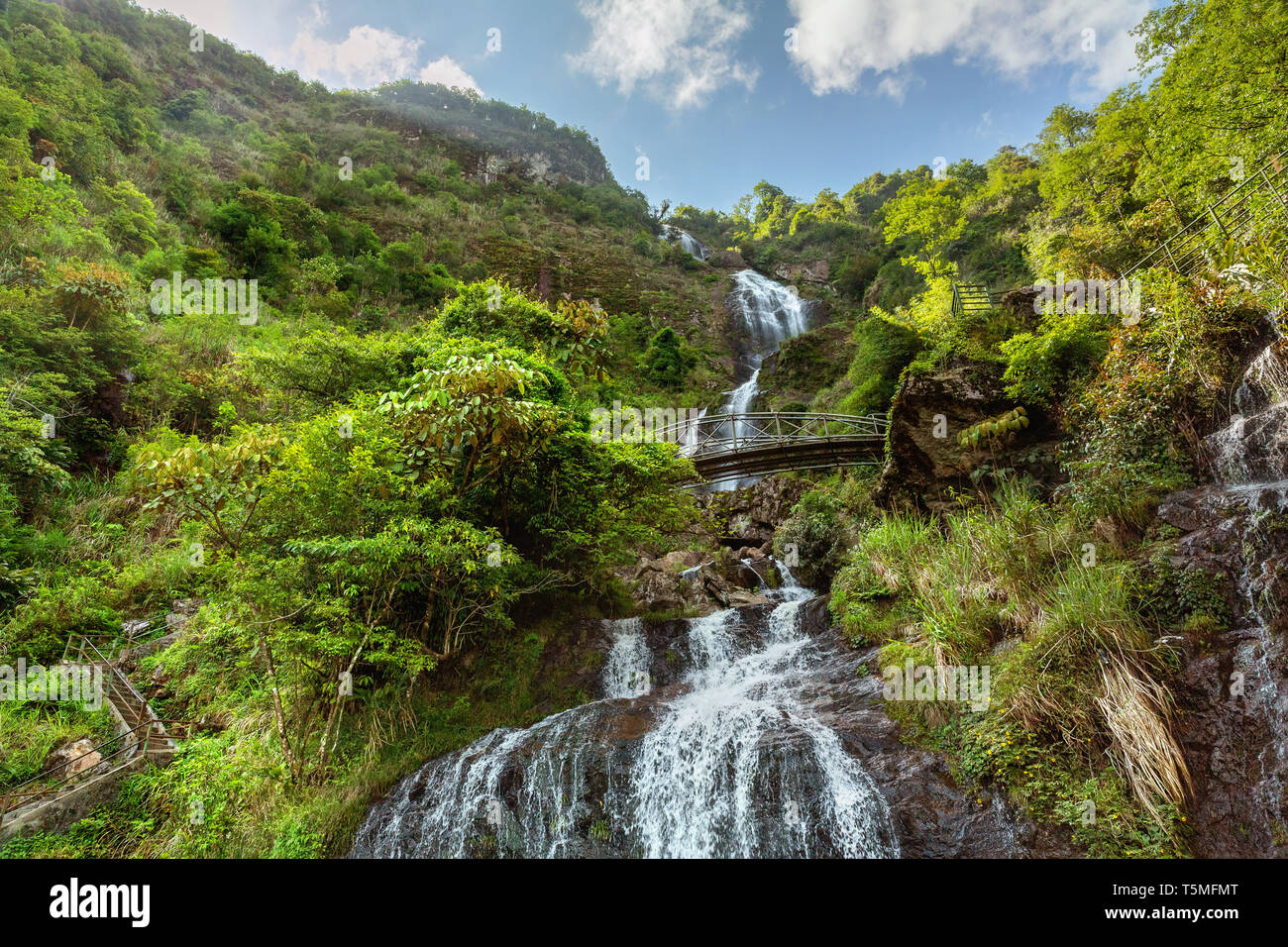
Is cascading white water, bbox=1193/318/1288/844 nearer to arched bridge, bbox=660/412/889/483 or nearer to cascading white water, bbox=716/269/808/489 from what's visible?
arched bridge, bbox=660/412/889/483

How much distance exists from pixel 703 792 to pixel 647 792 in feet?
2.02

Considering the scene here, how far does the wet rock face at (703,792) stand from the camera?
4.47m

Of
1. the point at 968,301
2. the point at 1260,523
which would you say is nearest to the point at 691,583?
the point at 1260,523

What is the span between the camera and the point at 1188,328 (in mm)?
6090

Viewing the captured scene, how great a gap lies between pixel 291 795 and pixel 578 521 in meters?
4.96

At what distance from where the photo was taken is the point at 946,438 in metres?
9.56

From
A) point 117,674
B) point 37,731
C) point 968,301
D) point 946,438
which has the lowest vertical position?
point 37,731

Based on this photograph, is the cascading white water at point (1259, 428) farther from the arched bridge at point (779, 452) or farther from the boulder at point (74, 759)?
the boulder at point (74, 759)

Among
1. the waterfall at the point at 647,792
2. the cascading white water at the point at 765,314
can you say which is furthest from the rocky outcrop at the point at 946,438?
the cascading white water at the point at 765,314

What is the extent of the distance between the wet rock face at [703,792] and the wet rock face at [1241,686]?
3.45 feet

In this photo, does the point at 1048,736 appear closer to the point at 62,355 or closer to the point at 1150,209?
the point at 1150,209

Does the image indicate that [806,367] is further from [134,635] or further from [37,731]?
[37,731]

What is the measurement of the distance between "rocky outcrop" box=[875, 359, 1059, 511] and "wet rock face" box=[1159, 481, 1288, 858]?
12.8 ft

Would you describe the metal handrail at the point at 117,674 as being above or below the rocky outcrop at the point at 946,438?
below
